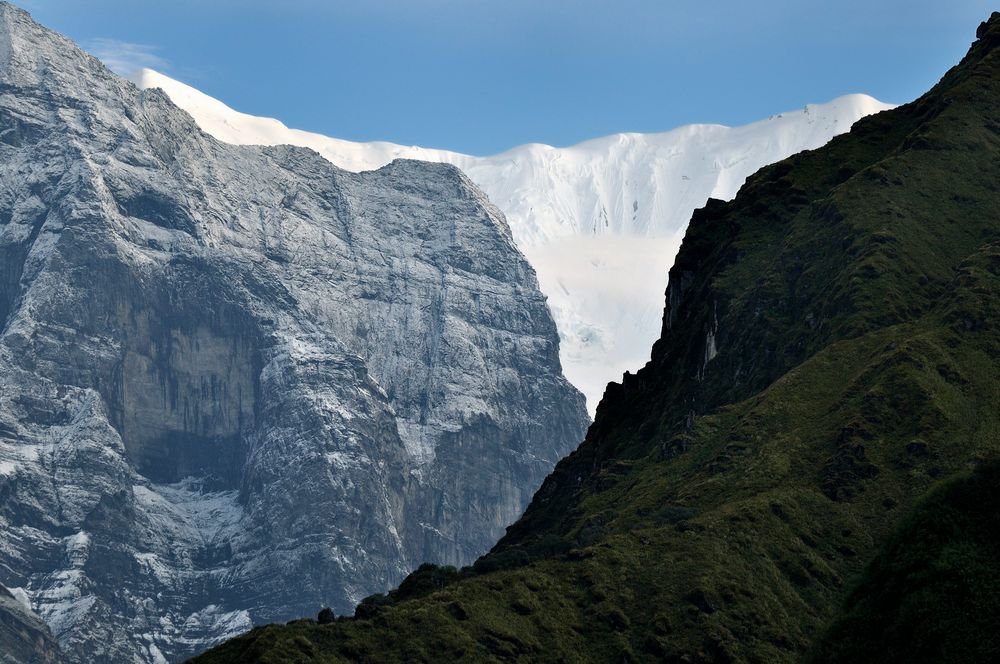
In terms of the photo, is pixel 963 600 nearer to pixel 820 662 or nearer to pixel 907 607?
pixel 907 607

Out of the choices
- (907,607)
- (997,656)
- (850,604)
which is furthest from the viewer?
(850,604)

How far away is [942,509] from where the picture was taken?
188 metres

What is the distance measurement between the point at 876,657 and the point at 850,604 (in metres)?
13.1

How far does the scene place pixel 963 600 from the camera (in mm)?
175375

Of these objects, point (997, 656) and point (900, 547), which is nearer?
point (997, 656)

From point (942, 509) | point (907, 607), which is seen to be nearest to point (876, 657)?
point (907, 607)

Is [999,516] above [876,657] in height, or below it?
above

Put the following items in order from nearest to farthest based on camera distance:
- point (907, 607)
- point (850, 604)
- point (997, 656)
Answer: point (997, 656) → point (907, 607) → point (850, 604)

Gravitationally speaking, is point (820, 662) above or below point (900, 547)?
below

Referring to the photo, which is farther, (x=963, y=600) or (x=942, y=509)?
(x=942, y=509)

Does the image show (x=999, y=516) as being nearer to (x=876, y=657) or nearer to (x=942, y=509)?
(x=942, y=509)

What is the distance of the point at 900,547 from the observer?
189500mm

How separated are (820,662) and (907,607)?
1223cm

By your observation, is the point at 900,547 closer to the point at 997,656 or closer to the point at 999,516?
the point at 999,516
